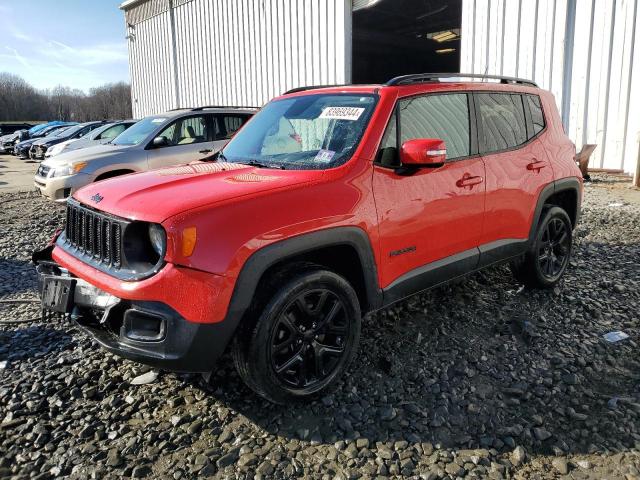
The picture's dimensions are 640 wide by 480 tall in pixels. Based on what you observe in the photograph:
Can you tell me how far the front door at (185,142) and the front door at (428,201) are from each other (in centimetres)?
581

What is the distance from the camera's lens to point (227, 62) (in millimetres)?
18078

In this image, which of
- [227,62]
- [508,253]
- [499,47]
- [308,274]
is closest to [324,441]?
[308,274]

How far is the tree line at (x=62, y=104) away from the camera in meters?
83.6

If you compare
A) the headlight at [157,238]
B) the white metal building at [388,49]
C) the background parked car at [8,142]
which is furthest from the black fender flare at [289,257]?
the background parked car at [8,142]

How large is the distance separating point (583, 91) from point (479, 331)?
870cm

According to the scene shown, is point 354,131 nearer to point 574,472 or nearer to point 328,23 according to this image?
point 574,472

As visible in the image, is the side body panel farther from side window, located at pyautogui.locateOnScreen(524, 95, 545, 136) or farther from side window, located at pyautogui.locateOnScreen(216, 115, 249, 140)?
side window, located at pyautogui.locateOnScreen(216, 115, 249, 140)

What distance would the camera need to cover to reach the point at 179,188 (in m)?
2.80

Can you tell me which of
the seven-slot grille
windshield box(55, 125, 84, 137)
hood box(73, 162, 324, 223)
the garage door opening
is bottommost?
the seven-slot grille

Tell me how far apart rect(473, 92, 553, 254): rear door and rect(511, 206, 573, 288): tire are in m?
0.25

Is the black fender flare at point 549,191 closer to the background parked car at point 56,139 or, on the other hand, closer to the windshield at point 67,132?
the background parked car at point 56,139

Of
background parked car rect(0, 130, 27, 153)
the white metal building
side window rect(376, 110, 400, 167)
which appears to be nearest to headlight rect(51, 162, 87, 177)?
side window rect(376, 110, 400, 167)

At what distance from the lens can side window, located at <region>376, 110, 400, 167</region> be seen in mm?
3133

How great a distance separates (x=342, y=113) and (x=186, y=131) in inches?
238
